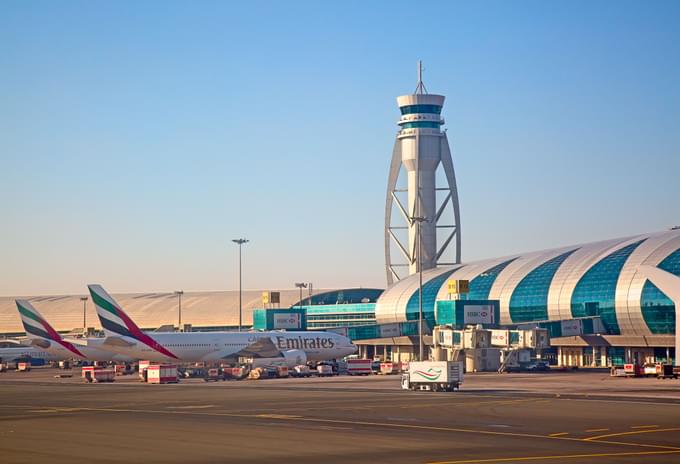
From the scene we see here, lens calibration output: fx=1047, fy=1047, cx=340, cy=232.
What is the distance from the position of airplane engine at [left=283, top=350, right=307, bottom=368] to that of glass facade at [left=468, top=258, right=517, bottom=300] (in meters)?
53.8

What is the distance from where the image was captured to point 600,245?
480 ft

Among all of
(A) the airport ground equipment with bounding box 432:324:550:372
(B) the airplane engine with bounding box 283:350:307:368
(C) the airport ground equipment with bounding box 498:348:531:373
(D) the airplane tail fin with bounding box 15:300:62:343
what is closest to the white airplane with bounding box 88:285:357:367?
(B) the airplane engine with bounding box 283:350:307:368

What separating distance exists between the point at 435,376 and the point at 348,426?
1135 inches

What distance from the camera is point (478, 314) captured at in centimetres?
13412

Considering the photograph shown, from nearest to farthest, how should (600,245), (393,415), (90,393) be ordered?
(393,415)
(90,393)
(600,245)

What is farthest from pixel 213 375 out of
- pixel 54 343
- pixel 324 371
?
pixel 54 343

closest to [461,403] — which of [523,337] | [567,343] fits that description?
[523,337]

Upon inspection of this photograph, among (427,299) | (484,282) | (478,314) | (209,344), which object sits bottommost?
(209,344)

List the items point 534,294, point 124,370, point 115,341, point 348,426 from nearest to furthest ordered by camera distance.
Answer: point 348,426
point 115,341
point 124,370
point 534,294

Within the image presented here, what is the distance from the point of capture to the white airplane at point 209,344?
347 ft

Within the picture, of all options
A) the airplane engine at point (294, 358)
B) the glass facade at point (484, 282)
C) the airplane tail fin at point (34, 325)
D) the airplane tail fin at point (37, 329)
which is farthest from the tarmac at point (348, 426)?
the glass facade at point (484, 282)

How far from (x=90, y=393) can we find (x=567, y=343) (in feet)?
256

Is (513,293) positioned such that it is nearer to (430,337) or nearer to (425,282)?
(430,337)

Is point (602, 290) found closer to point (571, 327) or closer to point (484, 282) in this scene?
point (571, 327)
